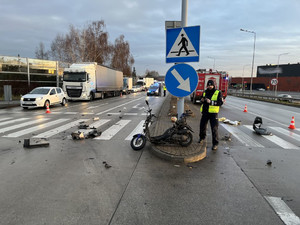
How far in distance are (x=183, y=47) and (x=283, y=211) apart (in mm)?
4089

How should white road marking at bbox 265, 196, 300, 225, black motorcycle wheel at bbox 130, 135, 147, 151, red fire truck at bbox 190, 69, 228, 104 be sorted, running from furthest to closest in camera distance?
red fire truck at bbox 190, 69, 228, 104 < black motorcycle wheel at bbox 130, 135, 147, 151 < white road marking at bbox 265, 196, 300, 225

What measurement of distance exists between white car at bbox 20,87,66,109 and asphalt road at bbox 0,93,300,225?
29.5 ft

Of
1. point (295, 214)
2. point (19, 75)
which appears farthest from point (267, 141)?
point (19, 75)

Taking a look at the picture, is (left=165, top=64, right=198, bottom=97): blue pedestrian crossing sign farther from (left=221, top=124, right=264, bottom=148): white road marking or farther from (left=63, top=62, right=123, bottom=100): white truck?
(left=63, top=62, right=123, bottom=100): white truck

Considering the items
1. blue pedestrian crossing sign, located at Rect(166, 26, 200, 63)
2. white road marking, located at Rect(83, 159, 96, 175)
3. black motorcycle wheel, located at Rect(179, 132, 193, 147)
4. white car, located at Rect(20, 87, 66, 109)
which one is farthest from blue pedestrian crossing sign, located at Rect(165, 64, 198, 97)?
white car, located at Rect(20, 87, 66, 109)

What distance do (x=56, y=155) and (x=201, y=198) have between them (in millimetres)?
3813

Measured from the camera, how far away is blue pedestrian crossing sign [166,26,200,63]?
5.21 m

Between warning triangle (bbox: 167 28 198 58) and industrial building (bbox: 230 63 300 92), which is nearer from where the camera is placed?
warning triangle (bbox: 167 28 198 58)

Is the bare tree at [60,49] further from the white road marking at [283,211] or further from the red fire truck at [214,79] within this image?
the white road marking at [283,211]

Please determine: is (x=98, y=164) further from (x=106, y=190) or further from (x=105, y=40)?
(x=105, y=40)

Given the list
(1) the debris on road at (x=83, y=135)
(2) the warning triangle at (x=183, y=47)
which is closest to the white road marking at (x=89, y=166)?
(1) the debris on road at (x=83, y=135)

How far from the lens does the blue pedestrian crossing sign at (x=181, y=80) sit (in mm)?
5184

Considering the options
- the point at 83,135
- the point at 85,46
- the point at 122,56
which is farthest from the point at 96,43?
the point at 83,135

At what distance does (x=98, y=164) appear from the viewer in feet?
15.5
